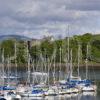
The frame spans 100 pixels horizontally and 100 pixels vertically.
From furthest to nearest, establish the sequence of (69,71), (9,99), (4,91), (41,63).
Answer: (41,63) < (69,71) < (4,91) < (9,99)

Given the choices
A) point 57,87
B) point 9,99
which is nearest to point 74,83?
point 57,87

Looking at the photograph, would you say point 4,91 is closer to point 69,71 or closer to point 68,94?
point 68,94

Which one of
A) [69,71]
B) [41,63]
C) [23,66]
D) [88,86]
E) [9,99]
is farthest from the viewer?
[23,66]

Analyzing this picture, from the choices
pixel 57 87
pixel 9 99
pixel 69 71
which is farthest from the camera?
pixel 69 71

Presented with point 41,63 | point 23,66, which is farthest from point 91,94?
point 23,66

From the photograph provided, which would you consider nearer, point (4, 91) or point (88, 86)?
point (4, 91)

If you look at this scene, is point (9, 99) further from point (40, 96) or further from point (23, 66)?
point (23, 66)

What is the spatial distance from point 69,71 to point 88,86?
10.4m

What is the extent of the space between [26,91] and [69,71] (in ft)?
77.7

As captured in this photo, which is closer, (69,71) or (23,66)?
(69,71)

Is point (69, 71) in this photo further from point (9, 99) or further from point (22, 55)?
point (22, 55)

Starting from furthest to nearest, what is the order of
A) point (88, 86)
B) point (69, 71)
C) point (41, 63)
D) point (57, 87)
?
point (41, 63) < point (69, 71) < point (88, 86) < point (57, 87)

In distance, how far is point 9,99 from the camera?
73.4m

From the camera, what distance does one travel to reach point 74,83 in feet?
316
